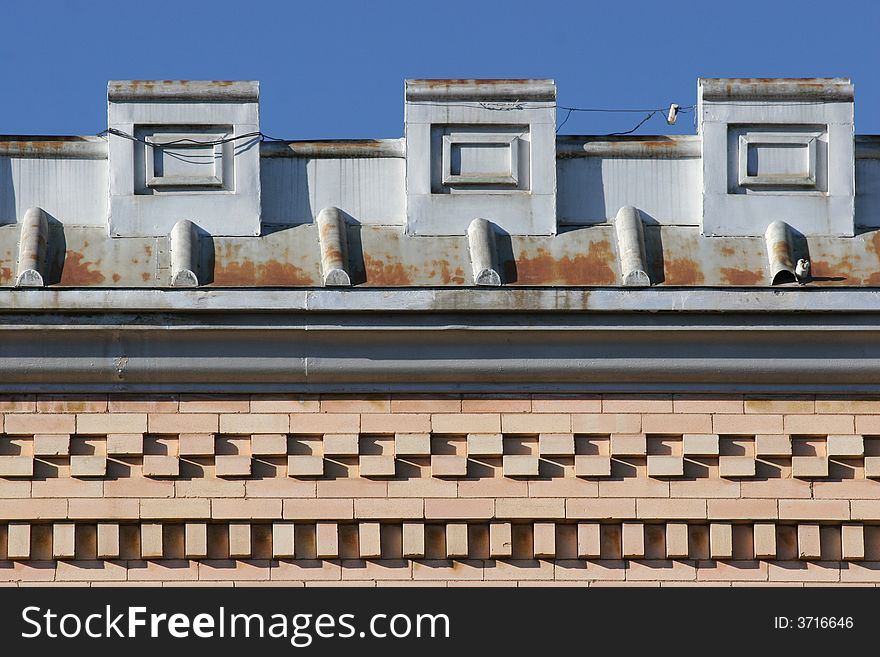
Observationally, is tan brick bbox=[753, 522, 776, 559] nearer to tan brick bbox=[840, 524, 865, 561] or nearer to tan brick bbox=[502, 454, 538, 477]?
tan brick bbox=[840, 524, 865, 561]

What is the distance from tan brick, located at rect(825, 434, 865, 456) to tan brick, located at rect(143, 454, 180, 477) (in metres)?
3.69

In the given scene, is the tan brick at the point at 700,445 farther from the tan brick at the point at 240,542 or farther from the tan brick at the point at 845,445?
the tan brick at the point at 240,542

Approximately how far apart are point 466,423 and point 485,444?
163mm

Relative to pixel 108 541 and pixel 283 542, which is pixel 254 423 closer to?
pixel 283 542

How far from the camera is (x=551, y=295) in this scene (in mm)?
11086

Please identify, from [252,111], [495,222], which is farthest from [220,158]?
[495,222]

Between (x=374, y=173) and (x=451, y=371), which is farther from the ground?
(x=374, y=173)

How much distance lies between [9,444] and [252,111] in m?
2.41

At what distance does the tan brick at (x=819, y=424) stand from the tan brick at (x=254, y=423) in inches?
112

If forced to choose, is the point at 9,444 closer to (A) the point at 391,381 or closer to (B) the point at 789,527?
(A) the point at 391,381

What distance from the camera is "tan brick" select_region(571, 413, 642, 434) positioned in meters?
11.3

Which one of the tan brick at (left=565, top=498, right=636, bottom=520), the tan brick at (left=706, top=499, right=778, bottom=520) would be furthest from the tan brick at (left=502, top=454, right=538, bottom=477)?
the tan brick at (left=706, top=499, right=778, bottom=520)
